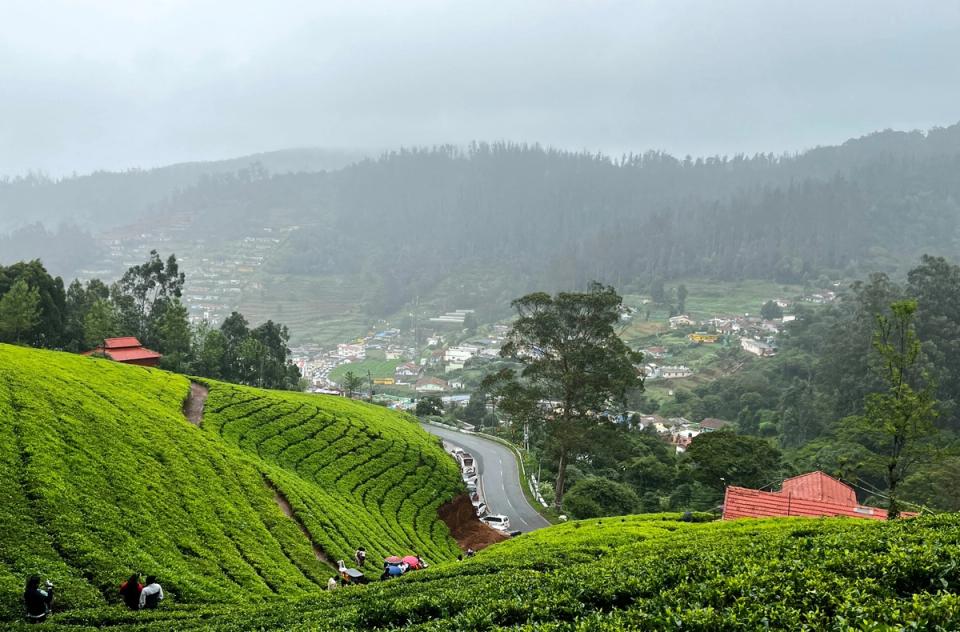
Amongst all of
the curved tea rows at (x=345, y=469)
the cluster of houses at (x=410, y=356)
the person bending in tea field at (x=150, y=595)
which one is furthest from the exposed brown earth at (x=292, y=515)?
the cluster of houses at (x=410, y=356)

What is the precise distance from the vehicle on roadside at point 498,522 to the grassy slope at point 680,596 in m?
20.0

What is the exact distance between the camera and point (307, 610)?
38.2 feet

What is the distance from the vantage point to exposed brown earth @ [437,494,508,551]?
29062 mm

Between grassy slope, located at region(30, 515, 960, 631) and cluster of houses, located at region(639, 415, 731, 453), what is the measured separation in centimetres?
6004

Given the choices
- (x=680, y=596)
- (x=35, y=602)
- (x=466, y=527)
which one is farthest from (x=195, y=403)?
(x=680, y=596)

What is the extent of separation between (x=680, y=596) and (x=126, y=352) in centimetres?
4736

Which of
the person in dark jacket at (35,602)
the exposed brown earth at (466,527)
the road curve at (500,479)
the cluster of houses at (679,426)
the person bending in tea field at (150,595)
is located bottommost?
the cluster of houses at (679,426)

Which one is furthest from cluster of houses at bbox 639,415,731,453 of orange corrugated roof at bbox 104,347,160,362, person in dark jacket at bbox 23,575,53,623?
person in dark jacket at bbox 23,575,53,623

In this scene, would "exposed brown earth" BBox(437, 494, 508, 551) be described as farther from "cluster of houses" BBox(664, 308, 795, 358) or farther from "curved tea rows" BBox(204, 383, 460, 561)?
"cluster of houses" BBox(664, 308, 795, 358)

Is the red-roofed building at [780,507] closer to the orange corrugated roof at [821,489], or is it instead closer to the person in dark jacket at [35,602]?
the orange corrugated roof at [821,489]

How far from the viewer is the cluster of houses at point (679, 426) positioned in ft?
232

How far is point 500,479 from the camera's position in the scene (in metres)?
45.1

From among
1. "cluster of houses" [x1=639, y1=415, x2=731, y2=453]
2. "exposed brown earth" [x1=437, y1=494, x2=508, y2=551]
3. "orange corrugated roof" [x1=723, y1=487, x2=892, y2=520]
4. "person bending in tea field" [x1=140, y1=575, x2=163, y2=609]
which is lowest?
"cluster of houses" [x1=639, y1=415, x2=731, y2=453]

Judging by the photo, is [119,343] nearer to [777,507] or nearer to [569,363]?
[569,363]
